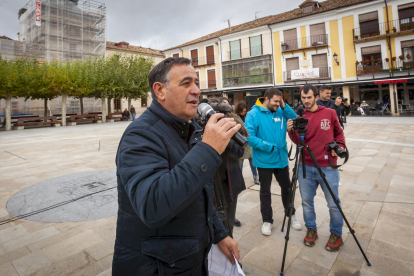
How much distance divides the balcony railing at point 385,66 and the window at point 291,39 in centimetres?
663

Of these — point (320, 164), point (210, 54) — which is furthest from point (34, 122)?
point (320, 164)

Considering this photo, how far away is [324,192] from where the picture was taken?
2.82 meters

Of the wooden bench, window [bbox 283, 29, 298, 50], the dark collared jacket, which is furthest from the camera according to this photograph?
window [bbox 283, 29, 298, 50]

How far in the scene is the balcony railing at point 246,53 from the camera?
2808 cm

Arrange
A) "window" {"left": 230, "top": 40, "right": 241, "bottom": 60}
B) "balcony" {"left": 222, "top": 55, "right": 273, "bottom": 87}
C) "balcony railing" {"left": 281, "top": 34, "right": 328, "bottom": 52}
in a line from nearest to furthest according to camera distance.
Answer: "balcony railing" {"left": 281, "top": 34, "right": 328, "bottom": 52} < "balcony" {"left": 222, "top": 55, "right": 273, "bottom": 87} < "window" {"left": 230, "top": 40, "right": 241, "bottom": 60}

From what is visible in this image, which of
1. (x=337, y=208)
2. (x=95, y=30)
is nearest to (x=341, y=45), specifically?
(x=337, y=208)

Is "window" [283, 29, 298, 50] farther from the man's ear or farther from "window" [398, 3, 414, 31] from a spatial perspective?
the man's ear

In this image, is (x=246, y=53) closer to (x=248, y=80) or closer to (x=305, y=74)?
(x=248, y=80)

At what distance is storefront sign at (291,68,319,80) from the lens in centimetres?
2452

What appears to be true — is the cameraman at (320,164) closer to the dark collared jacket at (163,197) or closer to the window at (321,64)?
the dark collared jacket at (163,197)

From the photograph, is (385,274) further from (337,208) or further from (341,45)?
(341,45)

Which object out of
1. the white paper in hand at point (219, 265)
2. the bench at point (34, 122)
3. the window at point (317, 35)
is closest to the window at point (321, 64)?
the window at point (317, 35)

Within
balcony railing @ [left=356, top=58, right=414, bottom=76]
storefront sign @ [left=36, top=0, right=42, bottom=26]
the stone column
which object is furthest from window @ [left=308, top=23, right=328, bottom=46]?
storefront sign @ [left=36, top=0, right=42, bottom=26]

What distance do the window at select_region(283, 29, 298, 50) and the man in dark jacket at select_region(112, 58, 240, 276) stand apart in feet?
92.1
